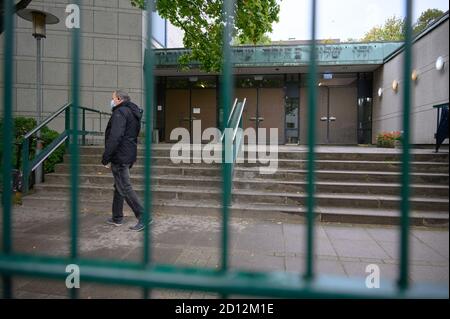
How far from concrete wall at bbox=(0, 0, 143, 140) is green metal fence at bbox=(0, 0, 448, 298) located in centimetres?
1019

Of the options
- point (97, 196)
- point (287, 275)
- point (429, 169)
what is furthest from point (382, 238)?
point (97, 196)

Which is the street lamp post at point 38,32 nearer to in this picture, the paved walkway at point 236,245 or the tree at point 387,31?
the paved walkway at point 236,245

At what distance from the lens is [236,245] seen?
13.2 ft

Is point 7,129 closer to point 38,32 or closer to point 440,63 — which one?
point 38,32

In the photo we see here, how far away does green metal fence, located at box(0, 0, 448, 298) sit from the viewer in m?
0.94

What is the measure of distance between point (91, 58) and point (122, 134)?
771 centimetres

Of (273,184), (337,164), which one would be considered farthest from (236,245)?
(337,164)

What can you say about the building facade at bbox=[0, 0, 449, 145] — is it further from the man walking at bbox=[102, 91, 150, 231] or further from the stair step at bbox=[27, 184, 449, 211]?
the man walking at bbox=[102, 91, 150, 231]

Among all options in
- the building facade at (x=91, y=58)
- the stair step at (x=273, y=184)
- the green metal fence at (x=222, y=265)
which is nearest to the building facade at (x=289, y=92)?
the building facade at (x=91, y=58)

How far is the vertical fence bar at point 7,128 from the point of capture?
3.87 ft

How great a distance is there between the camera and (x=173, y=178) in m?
6.64

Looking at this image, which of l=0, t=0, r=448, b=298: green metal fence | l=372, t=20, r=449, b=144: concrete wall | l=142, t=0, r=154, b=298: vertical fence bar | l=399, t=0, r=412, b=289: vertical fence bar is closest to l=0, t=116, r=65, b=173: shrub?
l=0, t=0, r=448, b=298: green metal fence

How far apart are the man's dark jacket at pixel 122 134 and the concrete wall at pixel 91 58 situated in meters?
Result: 6.69
